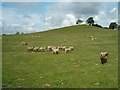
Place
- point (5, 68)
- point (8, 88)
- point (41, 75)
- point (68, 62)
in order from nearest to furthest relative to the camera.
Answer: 1. point (8, 88)
2. point (41, 75)
3. point (5, 68)
4. point (68, 62)

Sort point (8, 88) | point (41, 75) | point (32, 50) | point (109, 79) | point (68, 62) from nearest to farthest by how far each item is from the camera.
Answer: point (8, 88) → point (109, 79) → point (41, 75) → point (68, 62) → point (32, 50)

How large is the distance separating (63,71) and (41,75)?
2.03m

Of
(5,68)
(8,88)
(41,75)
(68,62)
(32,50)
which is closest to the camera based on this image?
(8,88)

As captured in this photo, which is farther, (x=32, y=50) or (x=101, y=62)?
(x=32, y=50)

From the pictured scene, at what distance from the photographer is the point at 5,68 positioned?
78.2 feet

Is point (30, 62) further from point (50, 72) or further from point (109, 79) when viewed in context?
point (109, 79)

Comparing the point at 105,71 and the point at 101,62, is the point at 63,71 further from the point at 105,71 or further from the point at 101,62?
the point at 101,62

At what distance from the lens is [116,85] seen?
16562 millimetres

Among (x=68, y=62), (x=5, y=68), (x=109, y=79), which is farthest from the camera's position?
(x=68, y=62)

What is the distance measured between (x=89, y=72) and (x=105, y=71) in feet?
4.29

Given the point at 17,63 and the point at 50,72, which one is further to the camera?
the point at 17,63

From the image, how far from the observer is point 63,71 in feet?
69.6

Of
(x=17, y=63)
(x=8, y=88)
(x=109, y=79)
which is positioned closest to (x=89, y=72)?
(x=109, y=79)

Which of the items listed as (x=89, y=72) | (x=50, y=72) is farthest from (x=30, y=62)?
(x=89, y=72)
